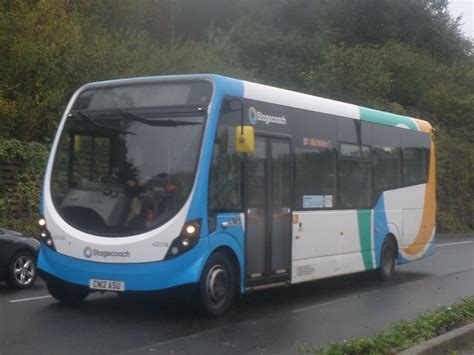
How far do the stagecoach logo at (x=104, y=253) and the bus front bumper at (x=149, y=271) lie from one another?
10 cm

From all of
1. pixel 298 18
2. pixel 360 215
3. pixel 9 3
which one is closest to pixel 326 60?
pixel 298 18

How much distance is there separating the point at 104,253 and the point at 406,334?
3855 mm

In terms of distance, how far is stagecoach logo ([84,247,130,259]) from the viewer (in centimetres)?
1035

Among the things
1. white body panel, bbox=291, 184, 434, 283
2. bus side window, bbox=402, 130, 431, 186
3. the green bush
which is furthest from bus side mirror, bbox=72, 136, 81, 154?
the green bush

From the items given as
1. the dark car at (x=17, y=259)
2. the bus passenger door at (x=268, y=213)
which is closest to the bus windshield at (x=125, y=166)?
the bus passenger door at (x=268, y=213)

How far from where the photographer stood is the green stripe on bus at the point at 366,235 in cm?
1489

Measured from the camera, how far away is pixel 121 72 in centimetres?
2459

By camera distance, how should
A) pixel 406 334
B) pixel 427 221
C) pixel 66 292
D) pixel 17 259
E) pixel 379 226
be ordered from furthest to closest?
pixel 427 221, pixel 379 226, pixel 17 259, pixel 66 292, pixel 406 334

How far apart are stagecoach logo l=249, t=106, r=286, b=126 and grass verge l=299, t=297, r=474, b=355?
3.60m

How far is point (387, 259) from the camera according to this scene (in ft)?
53.9

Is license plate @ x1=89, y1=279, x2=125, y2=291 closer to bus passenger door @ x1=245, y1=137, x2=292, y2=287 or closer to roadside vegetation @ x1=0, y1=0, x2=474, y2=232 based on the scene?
bus passenger door @ x1=245, y1=137, x2=292, y2=287

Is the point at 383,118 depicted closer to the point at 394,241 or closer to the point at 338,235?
the point at 394,241

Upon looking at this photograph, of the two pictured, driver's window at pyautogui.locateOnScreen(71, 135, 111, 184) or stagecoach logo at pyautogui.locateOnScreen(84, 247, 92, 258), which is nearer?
stagecoach logo at pyautogui.locateOnScreen(84, 247, 92, 258)

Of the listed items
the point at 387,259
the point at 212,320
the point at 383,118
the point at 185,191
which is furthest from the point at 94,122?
the point at 387,259
